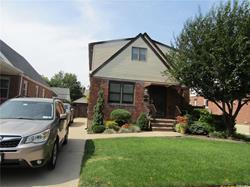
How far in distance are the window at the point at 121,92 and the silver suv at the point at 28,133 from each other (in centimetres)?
1116

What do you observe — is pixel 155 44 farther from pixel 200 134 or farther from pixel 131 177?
pixel 131 177

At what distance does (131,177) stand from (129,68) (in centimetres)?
1356

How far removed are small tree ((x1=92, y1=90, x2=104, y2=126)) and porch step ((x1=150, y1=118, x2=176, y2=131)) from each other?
3.33 meters

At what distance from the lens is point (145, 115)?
17.3m

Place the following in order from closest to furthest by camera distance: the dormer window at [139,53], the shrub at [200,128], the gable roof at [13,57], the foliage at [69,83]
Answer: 1. the shrub at [200,128]
2. the dormer window at [139,53]
3. the gable roof at [13,57]
4. the foliage at [69,83]

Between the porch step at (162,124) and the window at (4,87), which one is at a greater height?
the window at (4,87)

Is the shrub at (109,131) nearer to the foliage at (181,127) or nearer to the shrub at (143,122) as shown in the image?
the shrub at (143,122)

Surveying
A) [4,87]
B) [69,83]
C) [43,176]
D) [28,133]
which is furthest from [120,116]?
[69,83]

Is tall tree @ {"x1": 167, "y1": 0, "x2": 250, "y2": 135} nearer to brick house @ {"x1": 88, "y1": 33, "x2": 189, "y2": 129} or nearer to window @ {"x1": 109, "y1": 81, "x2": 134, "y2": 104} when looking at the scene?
brick house @ {"x1": 88, "y1": 33, "x2": 189, "y2": 129}

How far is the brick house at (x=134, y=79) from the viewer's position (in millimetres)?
18453

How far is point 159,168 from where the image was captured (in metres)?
6.76

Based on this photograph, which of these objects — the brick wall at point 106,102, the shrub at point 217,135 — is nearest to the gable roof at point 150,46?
the brick wall at point 106,102

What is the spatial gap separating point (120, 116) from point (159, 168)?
34.8 ft

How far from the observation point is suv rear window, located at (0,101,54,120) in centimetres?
679
